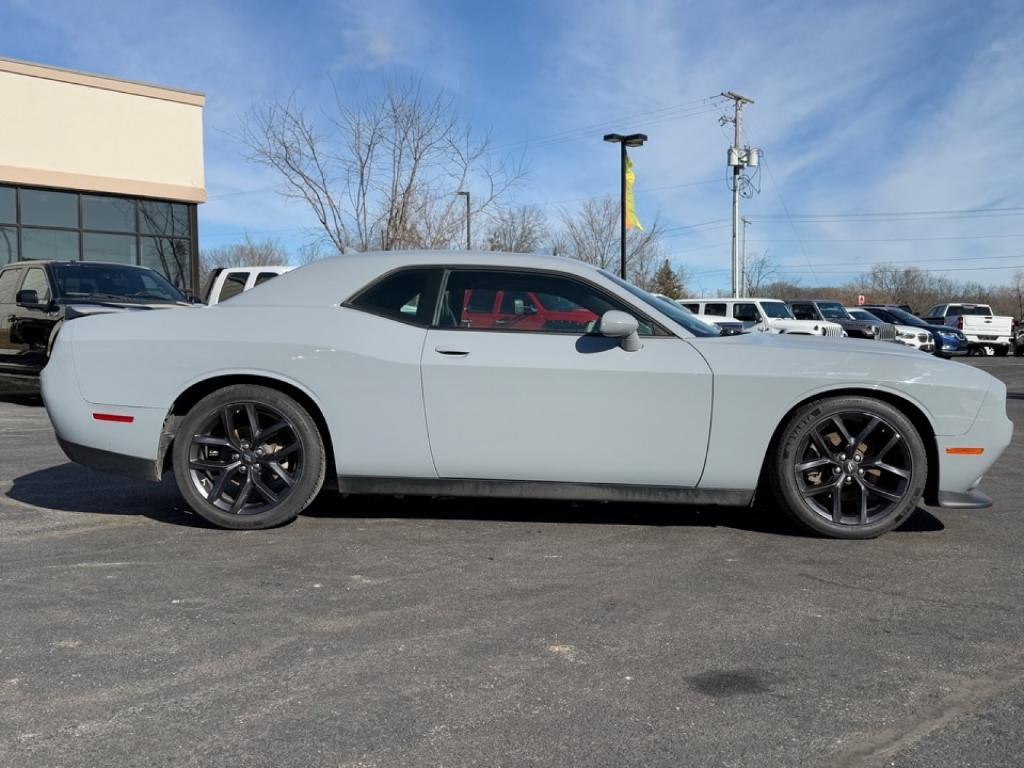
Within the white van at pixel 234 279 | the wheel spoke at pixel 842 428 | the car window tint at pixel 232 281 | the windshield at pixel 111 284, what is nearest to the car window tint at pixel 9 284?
the windshield at pixel 111 284

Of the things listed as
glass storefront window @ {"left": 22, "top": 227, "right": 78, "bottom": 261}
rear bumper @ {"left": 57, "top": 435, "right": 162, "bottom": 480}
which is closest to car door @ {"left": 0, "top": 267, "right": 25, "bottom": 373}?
rear bumper @ {"left": 57, "top": 435, "right": 162, "bottom": 480}

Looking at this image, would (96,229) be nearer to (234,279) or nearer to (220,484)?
(234,279)

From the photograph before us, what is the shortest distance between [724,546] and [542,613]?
1.36 m

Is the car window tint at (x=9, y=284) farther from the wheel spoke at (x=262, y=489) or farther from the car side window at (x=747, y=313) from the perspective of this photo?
the car side window at (x=747, y=313)

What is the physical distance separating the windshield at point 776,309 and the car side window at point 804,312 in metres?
1.49

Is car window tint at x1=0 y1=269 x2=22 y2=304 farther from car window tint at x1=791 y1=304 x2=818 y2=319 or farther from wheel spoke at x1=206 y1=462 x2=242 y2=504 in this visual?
car window tint at x1=791 y1=304 x2=818 y2=319

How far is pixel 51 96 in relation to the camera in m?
19.4

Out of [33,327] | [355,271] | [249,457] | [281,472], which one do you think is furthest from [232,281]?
[281,472]

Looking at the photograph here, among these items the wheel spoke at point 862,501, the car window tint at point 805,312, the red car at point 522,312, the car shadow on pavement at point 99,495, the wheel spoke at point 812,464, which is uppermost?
the car window tint at point 805,312

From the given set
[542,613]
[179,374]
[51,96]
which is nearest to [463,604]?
[542,613]

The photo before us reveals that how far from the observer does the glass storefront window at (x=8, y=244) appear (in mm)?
19359

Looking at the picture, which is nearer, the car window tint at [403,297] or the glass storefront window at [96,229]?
the car window tint at [403,297]

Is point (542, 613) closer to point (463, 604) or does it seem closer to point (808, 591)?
point (463, 604)

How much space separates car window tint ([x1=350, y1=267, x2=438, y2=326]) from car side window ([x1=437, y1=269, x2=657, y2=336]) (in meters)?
0.10
